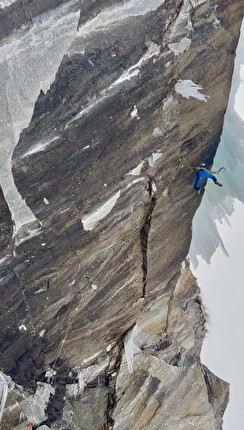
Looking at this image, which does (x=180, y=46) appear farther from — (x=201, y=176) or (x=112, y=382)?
(x=112, y=382)

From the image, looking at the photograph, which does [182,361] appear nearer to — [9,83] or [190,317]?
[190,317]

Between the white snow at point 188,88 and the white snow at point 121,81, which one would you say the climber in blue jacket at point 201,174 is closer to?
the white snow at point 188,88

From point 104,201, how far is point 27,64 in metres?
1.28

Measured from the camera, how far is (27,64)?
3.30 metres

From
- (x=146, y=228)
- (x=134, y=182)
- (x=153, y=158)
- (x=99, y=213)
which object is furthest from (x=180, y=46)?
(x=146, y=228)

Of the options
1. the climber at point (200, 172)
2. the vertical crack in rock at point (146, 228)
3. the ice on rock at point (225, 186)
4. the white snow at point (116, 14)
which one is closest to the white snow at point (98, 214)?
the vertical crack in rock at point (146, 228)

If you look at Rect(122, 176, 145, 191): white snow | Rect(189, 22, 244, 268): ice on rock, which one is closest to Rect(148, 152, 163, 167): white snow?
Rect(122, 176, 145, 191): white snow

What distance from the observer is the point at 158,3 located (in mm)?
3641

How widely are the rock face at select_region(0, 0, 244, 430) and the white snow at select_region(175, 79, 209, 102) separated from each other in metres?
0.01

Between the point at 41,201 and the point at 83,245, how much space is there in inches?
24.6

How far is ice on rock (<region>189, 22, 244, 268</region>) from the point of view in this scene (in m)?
4.57

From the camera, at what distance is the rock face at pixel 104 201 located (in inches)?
135

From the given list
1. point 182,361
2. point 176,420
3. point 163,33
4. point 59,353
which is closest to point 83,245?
point 59,353

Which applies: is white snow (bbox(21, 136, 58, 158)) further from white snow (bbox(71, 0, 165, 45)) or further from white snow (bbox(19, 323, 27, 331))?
white snow (bbox(19, 323, 27, 331))
